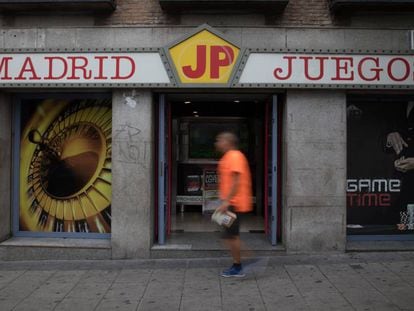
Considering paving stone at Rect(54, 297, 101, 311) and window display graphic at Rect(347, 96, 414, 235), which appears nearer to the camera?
paving stone at Rect(54, 297, 101, 311)

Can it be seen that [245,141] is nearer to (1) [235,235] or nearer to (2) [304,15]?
(2) [304,15]

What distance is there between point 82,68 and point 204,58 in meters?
1.95

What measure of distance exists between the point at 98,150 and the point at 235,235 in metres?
3.25

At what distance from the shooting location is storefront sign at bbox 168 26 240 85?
25.2 feet

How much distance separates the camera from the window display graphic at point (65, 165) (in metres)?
8.41

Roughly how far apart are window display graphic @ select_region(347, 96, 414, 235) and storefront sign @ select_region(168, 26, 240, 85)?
7.65 feet

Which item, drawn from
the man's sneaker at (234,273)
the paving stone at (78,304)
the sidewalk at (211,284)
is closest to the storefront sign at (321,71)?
the sidewalk at (211,284)

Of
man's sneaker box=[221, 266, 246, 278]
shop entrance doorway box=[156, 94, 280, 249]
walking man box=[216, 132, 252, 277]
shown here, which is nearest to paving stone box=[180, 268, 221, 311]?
man's sneaker box=[221, 266, 246, 278]

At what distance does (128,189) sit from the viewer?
780cm

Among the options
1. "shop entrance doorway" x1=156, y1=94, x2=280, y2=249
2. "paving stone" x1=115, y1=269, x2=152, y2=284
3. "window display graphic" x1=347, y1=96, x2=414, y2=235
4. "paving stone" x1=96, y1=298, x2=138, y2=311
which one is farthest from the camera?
"shop entrance doorway" x1=156, y1=94, x2=280, y2=249

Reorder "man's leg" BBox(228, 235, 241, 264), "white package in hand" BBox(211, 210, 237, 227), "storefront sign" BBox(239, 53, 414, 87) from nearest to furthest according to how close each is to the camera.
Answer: "white package in hand" BBox(211, 210, 237, 227)
"man's leg" BBox(228, 235, 241, 264)
"storefront sign" BBox(239, 53, 414, 87)

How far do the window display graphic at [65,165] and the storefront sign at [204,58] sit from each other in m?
1.59

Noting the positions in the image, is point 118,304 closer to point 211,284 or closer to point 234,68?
point 211,284

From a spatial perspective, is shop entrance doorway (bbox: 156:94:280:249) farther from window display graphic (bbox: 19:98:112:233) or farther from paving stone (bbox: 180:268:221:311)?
paving stone (bbox: 180:268:221:311)
